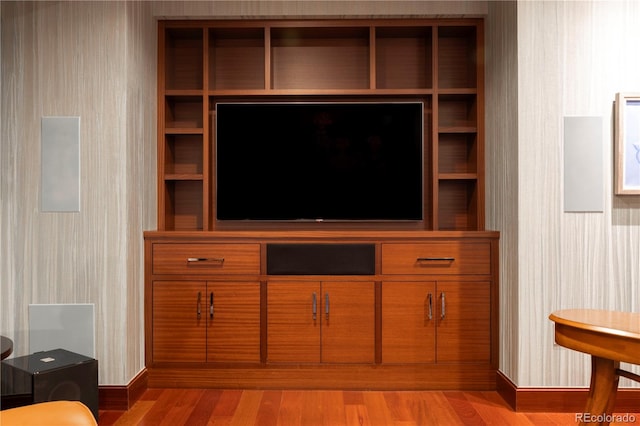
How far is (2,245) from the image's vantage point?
9.46ft

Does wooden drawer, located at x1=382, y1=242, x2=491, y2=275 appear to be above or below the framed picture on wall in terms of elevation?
below

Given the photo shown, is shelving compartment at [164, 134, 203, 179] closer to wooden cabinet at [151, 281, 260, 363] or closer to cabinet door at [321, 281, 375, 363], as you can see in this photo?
wooden cabinet at [151, 281, 260, 363]

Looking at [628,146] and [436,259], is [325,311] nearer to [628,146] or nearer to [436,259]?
[436,259]

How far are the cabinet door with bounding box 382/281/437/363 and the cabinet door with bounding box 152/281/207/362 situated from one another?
3.86ft

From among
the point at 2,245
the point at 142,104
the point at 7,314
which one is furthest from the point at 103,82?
the point at 7,314

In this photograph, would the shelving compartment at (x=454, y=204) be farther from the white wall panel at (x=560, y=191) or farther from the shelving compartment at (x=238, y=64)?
the shelving compartment at (x=238, y=64)

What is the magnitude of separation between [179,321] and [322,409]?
107cm

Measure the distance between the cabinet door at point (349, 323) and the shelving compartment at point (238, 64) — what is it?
5.27 feet

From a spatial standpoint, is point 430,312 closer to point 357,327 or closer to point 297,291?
point 357,327

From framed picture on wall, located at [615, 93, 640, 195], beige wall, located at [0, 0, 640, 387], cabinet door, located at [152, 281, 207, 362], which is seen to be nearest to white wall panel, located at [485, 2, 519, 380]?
beige wall, located at [0, 0, 640, 387]

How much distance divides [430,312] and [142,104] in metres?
2.27

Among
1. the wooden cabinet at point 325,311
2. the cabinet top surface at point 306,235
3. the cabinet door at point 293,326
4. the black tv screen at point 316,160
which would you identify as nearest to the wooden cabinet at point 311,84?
the black tv screen at point 316,160

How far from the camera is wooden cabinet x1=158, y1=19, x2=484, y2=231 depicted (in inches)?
137

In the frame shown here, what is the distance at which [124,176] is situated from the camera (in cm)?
289
